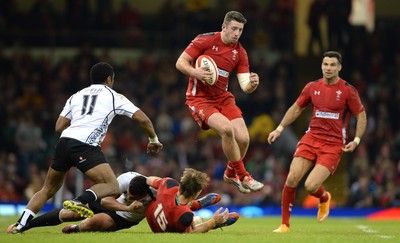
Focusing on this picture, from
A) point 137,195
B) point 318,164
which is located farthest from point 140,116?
point 318,164

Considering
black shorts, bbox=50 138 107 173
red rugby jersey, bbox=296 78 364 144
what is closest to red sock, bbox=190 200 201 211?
black shorts, bbox=50 138 107 173

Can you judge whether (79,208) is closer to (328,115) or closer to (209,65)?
(209,65)

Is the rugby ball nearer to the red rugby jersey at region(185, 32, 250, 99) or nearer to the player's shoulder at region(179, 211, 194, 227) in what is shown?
the red rugby jersey at region(185, 32, 250, 99)

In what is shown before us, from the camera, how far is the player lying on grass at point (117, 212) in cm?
1213

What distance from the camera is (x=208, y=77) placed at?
13.2 metres

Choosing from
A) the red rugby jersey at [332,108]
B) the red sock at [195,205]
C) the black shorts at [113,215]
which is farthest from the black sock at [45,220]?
the red rugby jersey at [332,108]

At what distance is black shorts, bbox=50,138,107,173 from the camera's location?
1213 cm

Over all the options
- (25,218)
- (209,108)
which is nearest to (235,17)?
(209,108)

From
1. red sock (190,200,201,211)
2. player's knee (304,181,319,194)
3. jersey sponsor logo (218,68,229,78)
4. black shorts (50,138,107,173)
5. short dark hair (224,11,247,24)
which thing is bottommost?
red sock (190,200,201,211)

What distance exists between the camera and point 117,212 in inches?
491

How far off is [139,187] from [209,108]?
76.8 inches

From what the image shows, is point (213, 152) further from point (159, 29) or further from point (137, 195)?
point (137, 195)

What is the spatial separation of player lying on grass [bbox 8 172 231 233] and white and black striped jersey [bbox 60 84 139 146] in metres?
0.73

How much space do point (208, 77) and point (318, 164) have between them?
217 centimetres
